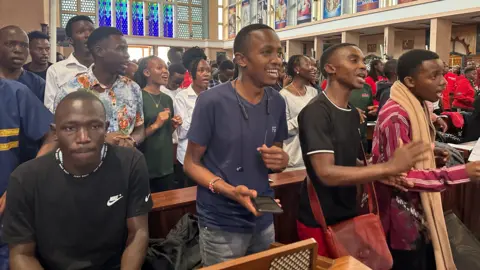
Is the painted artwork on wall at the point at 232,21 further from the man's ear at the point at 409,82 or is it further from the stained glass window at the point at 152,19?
the man's ear at the point at 409,82

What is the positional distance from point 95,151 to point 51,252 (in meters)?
0.41

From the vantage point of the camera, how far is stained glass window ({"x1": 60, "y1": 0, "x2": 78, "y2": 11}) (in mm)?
19688

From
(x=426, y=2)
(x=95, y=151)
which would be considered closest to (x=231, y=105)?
(x=95, y=151)

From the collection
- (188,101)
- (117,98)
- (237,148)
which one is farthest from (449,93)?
(237,148)

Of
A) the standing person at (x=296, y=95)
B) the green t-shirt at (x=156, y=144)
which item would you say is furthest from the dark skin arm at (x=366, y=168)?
the green t-shirt at (x=156, y=144)

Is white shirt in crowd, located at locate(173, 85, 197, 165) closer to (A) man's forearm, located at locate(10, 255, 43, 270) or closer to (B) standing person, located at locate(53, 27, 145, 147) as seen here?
(B) standing person, located at locate(53, 27, 145, 147)

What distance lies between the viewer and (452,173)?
2047 millimetres

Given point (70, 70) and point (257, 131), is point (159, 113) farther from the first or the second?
point (257, 131)

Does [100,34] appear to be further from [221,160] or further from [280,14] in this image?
[280,14]

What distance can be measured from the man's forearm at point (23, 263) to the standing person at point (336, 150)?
1.17m

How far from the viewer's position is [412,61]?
2391mm

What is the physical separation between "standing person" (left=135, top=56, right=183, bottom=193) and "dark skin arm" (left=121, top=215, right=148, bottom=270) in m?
1.54

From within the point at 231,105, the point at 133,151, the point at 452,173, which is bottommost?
the point at 452,173

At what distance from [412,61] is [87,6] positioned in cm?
2044
